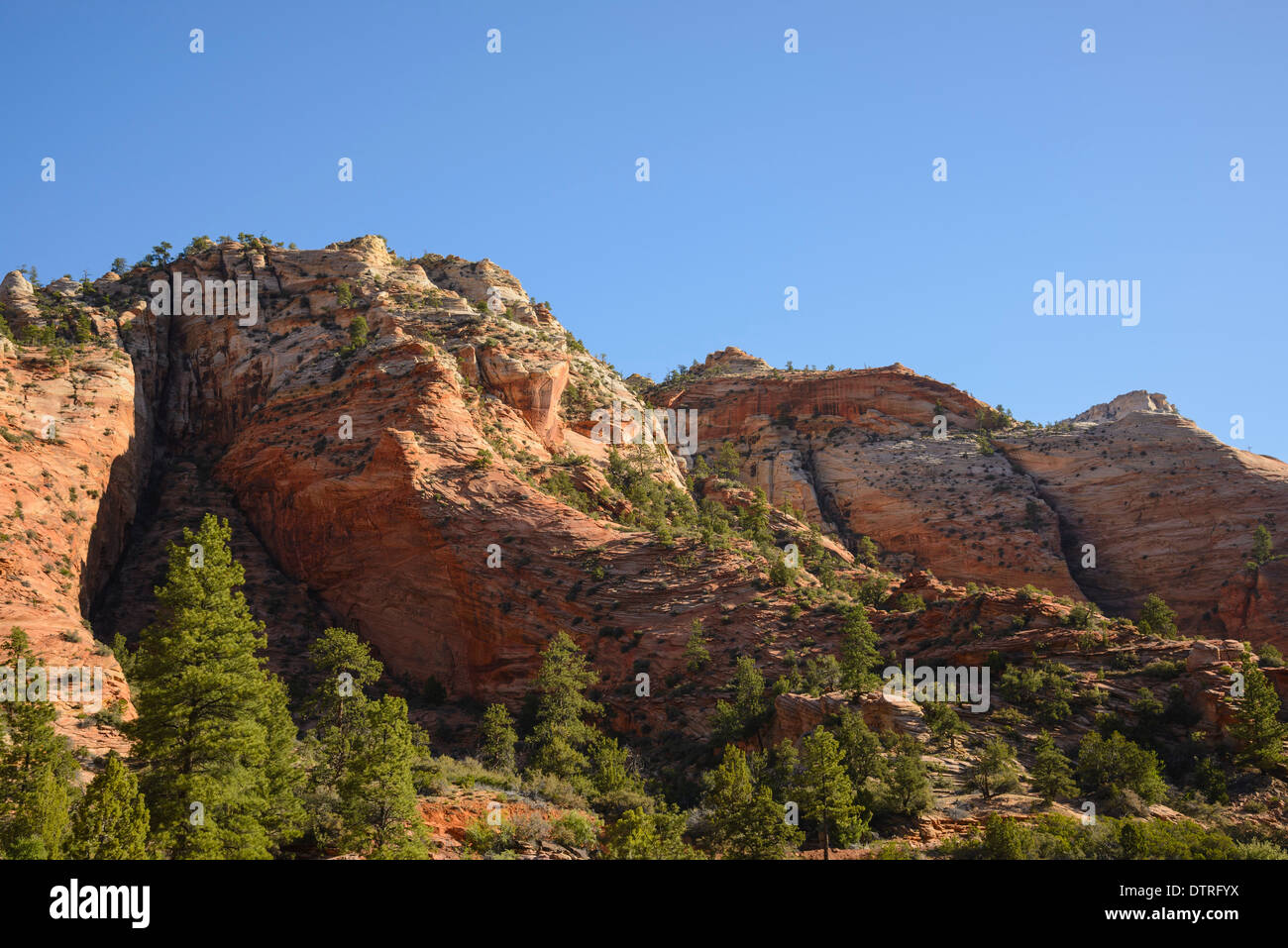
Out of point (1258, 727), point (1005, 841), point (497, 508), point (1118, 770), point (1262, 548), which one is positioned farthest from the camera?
point (1262, 548)

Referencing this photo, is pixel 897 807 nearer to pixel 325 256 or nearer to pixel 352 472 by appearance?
pixel 352 472

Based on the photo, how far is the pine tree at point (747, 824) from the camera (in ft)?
94.9

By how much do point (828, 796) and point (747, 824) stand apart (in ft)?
11.5

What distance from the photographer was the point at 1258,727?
3609 cm

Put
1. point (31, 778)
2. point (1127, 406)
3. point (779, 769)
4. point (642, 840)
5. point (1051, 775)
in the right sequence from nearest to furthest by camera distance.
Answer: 1. point (31, 778)
2. point (642, 840)
3. point (1051, 775)
4. point (779, 769)
5. point (1127, 406)

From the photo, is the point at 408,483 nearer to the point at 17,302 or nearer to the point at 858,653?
the point at 858,653

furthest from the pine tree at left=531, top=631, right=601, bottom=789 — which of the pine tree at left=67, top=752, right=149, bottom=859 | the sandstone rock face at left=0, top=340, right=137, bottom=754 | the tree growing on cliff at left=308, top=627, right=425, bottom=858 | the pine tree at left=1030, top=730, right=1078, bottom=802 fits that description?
the pine tree at left=67, top=752, right=149, bottom=859

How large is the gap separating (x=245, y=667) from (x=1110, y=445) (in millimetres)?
81256

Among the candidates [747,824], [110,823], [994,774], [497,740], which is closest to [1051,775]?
[994,774]

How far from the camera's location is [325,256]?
79688mm
